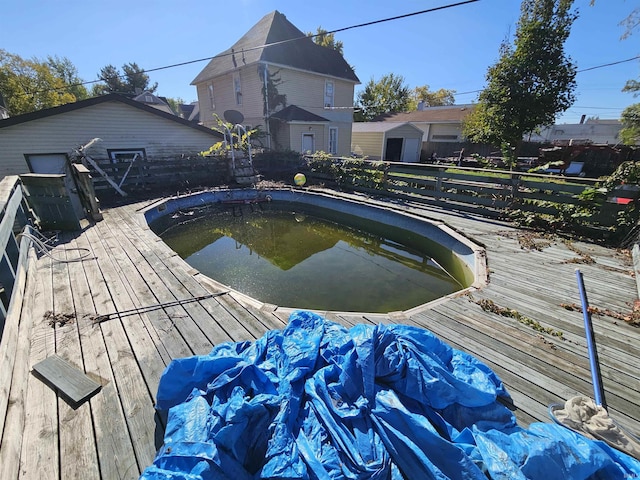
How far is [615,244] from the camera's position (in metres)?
4.78

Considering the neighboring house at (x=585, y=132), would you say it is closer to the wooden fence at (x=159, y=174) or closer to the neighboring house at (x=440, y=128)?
the neighboring house at (x=440, y=128)

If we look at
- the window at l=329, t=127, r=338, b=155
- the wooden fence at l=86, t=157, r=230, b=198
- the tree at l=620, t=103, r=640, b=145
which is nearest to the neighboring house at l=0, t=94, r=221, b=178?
the wooden fence at l=86, t=157, r=230, b=198

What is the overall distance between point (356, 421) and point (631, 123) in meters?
31.0

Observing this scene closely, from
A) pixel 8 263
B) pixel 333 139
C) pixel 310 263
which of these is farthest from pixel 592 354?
pixel 333 139

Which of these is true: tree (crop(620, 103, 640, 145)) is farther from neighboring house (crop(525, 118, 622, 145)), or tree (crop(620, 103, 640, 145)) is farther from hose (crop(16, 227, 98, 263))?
hose (crop(16, 227, 98, 263))

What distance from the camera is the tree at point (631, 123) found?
64.4 feet

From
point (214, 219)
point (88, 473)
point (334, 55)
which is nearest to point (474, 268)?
point (88, 473)

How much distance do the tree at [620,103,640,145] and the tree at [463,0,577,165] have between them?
47.7 feet

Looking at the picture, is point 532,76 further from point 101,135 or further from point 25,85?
point 25,85

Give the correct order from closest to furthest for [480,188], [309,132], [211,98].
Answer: [480,188], [309,132], [211,98]

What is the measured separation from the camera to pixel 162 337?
2643 millimetres

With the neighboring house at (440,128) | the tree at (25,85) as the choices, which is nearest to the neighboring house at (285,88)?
the neighboring house at (440,128)

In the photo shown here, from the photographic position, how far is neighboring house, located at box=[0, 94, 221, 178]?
8852 millimetres

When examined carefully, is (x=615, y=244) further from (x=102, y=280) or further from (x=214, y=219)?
(x=214, y=219)
